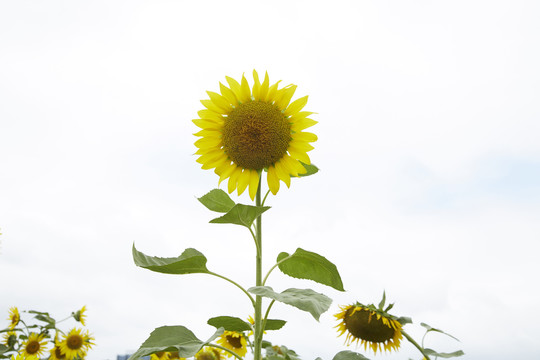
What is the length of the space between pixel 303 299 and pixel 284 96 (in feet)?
3.27

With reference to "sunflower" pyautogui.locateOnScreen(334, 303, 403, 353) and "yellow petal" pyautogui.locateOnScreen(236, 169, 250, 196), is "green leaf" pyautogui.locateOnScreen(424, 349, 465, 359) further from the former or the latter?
"yellow petal" pyautogui.locateOnScreen(236, 169, 250, 196)

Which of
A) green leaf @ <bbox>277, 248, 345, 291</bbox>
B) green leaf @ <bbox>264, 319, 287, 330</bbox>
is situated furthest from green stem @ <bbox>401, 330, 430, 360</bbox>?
green leaf @ <bbox>277, 248, 345, 291</bbox>

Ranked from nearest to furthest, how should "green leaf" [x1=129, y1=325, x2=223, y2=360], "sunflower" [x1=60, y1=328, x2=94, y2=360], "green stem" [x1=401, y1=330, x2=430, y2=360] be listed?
"green leaf" [x1=129, y1=325, x2=223, y2=360]
"green stem" [x1=401, y1=330, x2=430, y2=360]
"sunflower" [x1=60, y1=328, x2=94, y2=360]

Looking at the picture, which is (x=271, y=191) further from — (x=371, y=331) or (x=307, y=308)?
(x=371, y=331)

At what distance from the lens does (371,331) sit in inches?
123

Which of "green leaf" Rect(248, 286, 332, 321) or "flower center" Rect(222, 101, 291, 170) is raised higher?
"flower center" Rect(222, 101, 291, 170)

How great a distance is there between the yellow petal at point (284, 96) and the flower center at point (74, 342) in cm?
410

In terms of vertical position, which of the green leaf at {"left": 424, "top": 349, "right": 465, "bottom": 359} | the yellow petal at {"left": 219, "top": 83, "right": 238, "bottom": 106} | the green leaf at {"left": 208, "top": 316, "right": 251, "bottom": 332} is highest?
the yellow petal at {"left": 219, "top": 83, "right": 238, "bottom": 106}

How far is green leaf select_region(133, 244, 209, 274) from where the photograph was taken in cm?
192

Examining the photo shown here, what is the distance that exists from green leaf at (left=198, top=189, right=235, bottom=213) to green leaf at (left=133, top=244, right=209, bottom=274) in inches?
9.5

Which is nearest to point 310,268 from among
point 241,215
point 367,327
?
point 241,215

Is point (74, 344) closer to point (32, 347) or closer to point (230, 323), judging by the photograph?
point (32, 347)

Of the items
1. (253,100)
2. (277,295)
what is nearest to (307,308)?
(277,295)

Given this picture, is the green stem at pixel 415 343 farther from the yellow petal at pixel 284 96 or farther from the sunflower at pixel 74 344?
the sunflower at pixel 74 344
